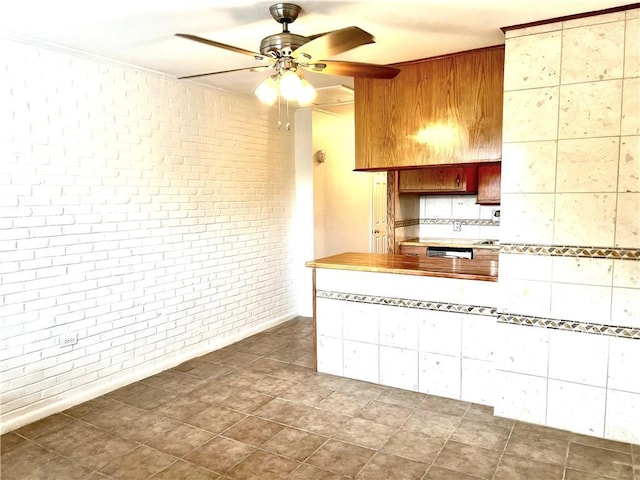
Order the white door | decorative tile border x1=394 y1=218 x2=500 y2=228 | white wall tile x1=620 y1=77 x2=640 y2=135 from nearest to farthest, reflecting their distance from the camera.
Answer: white wall tile x1=620 y1=77 x2=640 y2=135
decorative tile border x1=394 y1=218 x2=500 y2=228
the white door

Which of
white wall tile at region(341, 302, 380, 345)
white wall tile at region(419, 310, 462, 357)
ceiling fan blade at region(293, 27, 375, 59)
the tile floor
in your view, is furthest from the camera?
white wall tile at region(341, 302, 380, 345)

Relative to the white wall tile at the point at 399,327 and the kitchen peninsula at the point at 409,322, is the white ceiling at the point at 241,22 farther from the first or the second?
the white wall tile at the point at 399,327

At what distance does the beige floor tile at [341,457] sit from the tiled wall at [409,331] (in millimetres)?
921

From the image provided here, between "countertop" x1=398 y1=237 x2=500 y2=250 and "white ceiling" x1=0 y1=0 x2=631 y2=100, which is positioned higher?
"white ceiling" x1=0 y1=0 x2=631 y2=100

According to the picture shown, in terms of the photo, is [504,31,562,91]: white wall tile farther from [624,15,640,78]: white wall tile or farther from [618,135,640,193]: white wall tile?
[618,135,640,193]: white wall tile

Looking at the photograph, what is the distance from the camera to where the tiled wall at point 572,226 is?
258 cm

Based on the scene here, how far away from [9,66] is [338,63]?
2.14 m

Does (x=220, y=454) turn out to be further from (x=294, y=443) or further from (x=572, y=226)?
(x=572, y=226)

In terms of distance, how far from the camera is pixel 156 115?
3789 mm

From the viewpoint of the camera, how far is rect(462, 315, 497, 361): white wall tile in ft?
10.2

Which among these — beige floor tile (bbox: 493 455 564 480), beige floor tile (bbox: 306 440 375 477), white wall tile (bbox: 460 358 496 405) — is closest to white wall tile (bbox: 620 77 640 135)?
white wall tile (bbox: 460 358 496 405)

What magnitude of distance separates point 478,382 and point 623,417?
0.86 meters

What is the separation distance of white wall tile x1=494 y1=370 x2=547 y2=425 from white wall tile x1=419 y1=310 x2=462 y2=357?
35cm

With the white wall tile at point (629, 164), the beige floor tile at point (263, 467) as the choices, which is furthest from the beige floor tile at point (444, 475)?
the white wall tile at point (629, 164)
